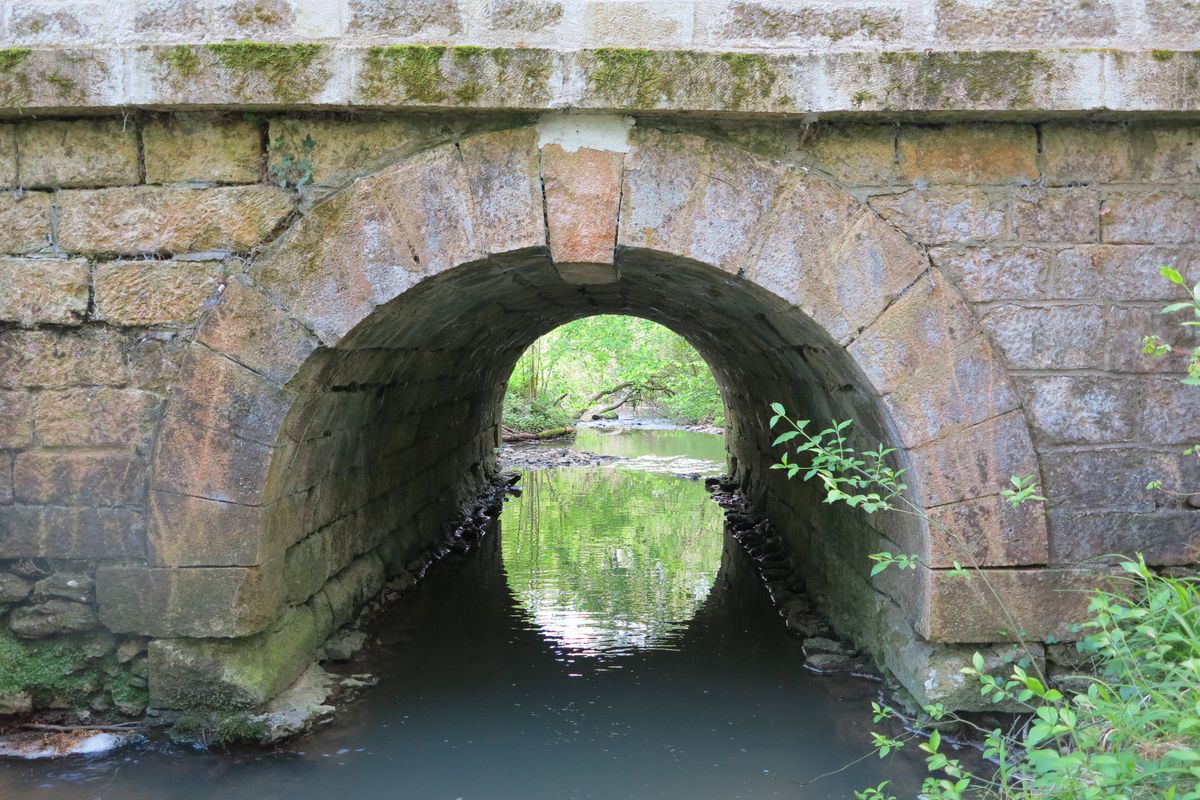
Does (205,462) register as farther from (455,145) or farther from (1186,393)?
(1186,393)

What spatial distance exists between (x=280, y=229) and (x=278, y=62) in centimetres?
61

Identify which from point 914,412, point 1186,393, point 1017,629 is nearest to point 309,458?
point 914,412

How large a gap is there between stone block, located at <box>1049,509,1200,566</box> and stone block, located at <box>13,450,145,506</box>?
11.6 feet

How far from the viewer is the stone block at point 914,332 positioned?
3482mm

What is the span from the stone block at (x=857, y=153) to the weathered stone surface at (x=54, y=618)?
3.35 metres

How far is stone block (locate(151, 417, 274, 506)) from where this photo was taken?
11.6ft

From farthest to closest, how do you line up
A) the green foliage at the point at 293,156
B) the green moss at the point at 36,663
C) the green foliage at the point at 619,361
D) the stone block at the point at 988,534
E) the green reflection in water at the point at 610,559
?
the green foliage at the point at 619,361, the green reflection in water at the point at 610,559, the green moss at the point at 36,663, the green foliage at the point at 293,156, the stone block at the point at 988,534

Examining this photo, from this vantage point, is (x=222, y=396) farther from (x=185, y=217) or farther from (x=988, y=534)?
(x=988, y=534)

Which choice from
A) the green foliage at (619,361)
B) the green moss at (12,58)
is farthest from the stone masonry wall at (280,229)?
the green foliage at (619,361)

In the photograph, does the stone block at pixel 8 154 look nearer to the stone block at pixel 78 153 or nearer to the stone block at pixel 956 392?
the stone block at pixel 78 153

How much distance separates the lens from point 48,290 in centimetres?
360

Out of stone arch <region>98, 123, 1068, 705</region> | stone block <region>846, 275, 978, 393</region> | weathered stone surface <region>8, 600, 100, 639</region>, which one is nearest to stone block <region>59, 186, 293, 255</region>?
stone arch <region>98, 123, 1068, 705</region>

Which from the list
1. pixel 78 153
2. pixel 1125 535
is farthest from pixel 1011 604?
pixel 78 153

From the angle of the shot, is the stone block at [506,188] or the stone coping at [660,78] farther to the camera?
the stone block at [506,188]
